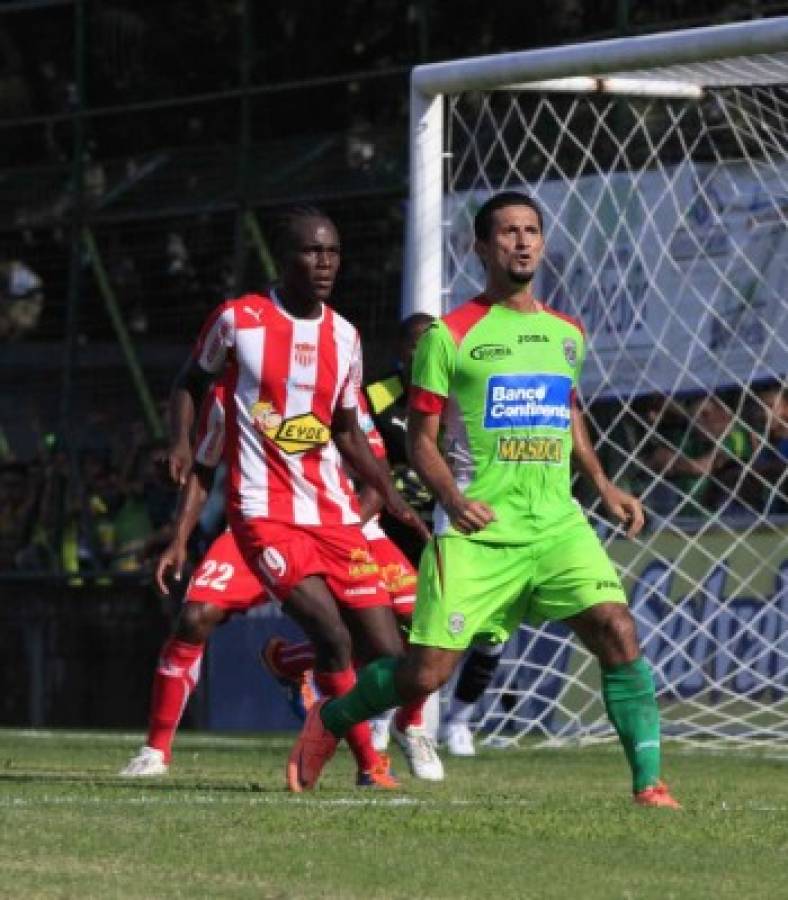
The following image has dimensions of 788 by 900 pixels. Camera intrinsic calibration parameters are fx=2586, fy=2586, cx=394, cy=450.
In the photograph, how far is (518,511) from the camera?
8336 millimetres

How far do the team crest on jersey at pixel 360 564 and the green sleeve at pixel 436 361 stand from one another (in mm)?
1215

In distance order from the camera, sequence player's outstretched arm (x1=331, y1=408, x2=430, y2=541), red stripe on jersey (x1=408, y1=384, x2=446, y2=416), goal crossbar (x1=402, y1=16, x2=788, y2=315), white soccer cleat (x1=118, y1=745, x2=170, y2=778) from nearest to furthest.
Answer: red stripe on jersey (x1=408, y1=384, x2=446, y2=416) < player's outstretched arm (x1=331, y1=408, x2=430, y2=541) < white soccer cleat (x1=118, y1=745, x2=170, y2=778) < goal crossbar (x1=402, y1=16, x2=788, y2=315)

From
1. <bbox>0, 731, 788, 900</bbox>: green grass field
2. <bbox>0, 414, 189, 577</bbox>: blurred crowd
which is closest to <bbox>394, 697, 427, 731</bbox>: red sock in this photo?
<bbox>0, 731, 788, 900</bbox>: green grass field

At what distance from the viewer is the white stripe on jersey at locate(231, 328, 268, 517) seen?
946 centimetres

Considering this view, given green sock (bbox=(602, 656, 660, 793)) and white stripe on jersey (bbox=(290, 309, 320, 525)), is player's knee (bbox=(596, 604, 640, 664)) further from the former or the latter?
white stripe on jersey (bbox=(290, 309, 320, 525))

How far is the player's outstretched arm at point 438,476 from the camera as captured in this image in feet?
26.5

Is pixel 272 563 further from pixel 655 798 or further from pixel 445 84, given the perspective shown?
pixel 445 84

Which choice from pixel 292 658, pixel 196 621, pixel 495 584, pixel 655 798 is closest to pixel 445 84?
pixel 292 658

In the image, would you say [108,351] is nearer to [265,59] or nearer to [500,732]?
[265,59]

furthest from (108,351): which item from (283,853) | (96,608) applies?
(283,853)

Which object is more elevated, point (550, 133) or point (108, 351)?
point (550, 133)

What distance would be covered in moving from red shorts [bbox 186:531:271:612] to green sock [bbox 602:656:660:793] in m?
2.67

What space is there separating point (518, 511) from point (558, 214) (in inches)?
245

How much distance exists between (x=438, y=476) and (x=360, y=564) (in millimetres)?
1343
